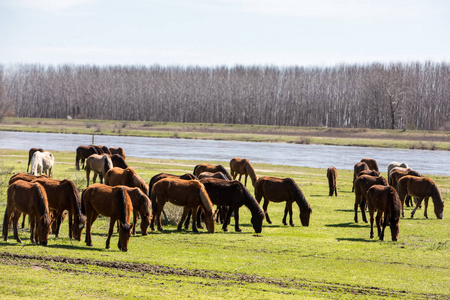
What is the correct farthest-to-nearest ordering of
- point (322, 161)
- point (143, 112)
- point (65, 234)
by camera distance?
point (143, 112), point (322, 161), point (65, 234)

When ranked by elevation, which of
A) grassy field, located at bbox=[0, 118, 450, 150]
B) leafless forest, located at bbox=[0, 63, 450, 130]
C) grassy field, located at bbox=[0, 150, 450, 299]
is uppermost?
leafless forest, located at bbox=[0, 63, 450, 130]

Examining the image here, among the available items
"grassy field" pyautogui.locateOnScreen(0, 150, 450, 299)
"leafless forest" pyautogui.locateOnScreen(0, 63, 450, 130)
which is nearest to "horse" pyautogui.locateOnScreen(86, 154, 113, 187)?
"grassy field" pyautogui.locateOnScreen(0, 150, 450, 299)

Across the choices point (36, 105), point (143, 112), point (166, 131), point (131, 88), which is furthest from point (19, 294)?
point (36, 105)

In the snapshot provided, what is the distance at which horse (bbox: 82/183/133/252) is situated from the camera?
11.5m

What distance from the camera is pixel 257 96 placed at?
374 feet

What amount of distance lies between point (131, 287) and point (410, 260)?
20.4 feet

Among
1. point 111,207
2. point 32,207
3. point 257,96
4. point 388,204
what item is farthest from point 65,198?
point 257,96

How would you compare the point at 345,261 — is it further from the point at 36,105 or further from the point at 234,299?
the point at 36,105

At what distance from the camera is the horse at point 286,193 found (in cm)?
1603

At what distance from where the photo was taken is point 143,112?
395ft

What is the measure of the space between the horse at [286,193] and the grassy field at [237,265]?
54cm

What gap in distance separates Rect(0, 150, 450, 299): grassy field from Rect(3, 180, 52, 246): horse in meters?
0.34

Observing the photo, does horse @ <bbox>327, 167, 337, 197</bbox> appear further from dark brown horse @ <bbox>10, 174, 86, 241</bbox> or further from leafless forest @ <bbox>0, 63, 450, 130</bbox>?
leafless forest @ <bbox>0, 63, 450, 130</bbox>

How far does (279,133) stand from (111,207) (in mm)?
74284
